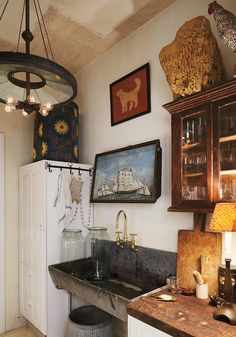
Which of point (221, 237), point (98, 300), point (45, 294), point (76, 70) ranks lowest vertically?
point (45, 294)

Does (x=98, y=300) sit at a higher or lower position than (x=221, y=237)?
lower

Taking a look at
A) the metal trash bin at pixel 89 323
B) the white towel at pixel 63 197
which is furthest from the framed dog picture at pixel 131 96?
the metal trash bin at pixel 89 323

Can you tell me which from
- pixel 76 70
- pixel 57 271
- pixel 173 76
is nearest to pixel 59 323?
pixel 57 271

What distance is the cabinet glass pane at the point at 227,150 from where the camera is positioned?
5.03ft

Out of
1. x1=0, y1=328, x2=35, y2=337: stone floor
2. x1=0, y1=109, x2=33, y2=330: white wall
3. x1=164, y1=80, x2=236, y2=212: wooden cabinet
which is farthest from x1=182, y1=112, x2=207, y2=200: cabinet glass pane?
x1=0, y1=328, x2=35, y2=337: stone floor

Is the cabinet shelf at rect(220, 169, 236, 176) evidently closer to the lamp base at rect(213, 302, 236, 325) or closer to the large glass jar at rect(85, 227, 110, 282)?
the lamp base at rect(213, 302, 236, 325)

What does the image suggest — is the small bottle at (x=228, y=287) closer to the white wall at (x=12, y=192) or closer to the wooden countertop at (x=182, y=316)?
the wooden countertop at (x=182, y=316)

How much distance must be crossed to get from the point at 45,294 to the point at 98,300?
81 cm

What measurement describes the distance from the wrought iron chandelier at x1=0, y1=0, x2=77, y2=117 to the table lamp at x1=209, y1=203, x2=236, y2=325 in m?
1.06

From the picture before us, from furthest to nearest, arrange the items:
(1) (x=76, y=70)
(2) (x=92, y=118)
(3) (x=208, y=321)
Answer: (1) (x=76, y=70) → (2) (x=92, y=118) → (3) (x=208, y=321)

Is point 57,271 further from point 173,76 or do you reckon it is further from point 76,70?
point 76,70

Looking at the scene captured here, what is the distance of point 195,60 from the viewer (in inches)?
66.1

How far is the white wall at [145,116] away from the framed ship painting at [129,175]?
0.26 ft

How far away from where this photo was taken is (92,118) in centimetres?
311
